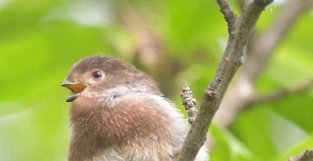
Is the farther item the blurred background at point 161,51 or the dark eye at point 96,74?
the blurred background at point 161,51

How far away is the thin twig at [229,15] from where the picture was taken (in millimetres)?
3669

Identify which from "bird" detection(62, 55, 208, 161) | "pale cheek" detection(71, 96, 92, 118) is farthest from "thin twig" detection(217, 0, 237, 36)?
"pale cheek" detection(71, 96, 92, 118)

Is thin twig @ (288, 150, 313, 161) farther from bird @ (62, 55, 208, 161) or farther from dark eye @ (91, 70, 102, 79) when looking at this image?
dark eye @ (91, 70, 102, 79)

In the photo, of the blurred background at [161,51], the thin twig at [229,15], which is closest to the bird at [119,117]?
the blurred background at [161,51]

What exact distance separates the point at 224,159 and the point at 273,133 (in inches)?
67.4

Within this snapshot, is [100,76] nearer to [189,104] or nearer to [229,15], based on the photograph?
[189,104]

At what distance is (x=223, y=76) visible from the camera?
3723mm

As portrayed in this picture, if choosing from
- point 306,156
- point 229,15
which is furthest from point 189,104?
point 229,15

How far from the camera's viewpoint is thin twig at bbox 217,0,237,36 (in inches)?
144

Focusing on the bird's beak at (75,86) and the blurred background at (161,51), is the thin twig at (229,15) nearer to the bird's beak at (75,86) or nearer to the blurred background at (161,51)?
the bird's beak at (75,86)

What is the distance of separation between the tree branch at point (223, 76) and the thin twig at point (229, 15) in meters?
0.04

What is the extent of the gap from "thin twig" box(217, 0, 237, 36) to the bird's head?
6.08ft

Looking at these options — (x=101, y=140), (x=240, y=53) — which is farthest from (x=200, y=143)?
(x=101, y=140)

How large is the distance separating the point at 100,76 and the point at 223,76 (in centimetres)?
212
